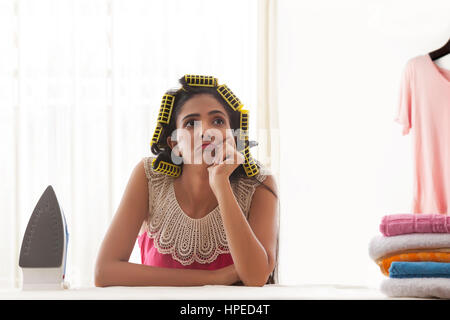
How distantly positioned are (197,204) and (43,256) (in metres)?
0.53

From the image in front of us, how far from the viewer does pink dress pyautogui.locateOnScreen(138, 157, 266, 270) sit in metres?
1.22

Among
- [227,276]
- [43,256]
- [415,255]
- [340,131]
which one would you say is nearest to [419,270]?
[415,255]

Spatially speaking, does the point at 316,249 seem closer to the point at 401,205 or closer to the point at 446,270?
the point at 401,205

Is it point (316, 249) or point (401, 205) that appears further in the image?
point (316, 249)

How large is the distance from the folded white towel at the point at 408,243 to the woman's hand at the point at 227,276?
0.37 metres

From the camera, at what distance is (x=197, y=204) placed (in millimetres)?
1289

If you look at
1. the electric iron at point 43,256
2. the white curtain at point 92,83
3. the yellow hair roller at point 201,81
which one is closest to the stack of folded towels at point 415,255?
the electric iron at point 43,256

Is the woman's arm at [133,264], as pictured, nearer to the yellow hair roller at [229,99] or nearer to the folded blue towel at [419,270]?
the yellow hair roller at [229,99]

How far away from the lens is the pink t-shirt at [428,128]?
1.64 m

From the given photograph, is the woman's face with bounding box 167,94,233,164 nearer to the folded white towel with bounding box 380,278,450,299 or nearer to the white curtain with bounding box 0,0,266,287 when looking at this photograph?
the folded white towel with bounding box 380,278,450,299
